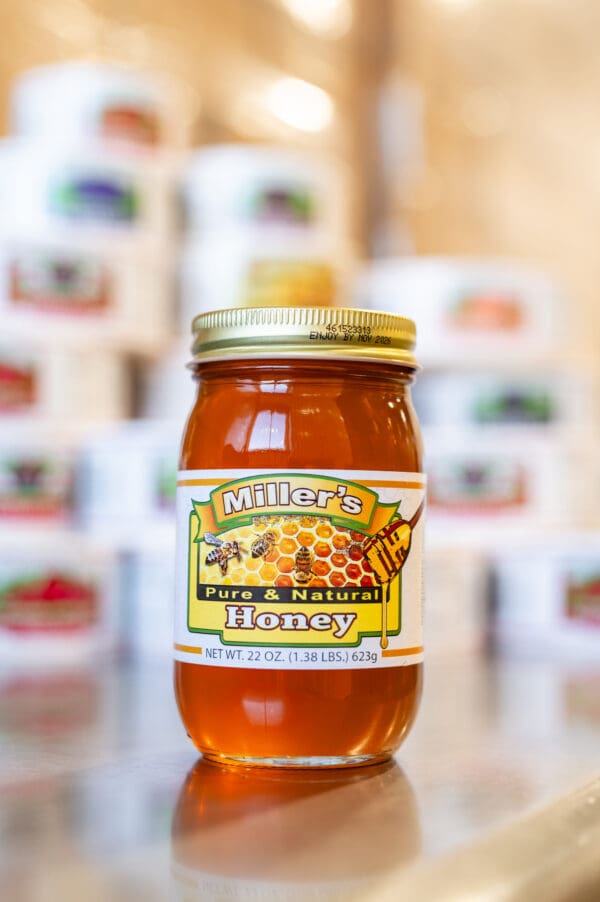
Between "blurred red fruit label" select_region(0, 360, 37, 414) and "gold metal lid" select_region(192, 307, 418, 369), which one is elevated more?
"blurred red fruit label" select_region(0, 360, 37, 414)

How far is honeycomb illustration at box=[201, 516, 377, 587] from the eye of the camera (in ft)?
2.09

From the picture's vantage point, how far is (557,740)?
0.84 metres

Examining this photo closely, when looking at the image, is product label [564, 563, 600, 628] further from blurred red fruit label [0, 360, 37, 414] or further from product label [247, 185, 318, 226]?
blurred red fruit label [0, 360, 37, 414]

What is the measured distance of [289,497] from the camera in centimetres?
64

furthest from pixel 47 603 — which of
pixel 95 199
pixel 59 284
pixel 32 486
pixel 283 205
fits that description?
pixel 283 205

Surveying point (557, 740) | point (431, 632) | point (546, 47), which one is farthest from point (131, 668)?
point (546, 47)

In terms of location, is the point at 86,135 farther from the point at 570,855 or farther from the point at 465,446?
the point at 570,855

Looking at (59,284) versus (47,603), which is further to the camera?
(59,284)

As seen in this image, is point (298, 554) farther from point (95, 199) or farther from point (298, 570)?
point (95, 199)

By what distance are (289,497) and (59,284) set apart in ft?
2.56

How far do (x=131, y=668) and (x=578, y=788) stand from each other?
613mm

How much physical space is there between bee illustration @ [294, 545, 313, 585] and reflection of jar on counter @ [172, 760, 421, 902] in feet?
0.38

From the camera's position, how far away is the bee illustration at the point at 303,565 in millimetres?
636

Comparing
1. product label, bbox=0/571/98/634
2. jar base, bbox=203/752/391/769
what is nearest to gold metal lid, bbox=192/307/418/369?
jar base, bbox=203/752/391/769
